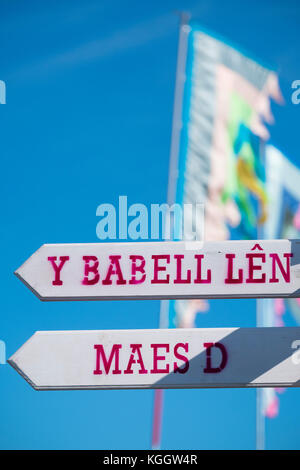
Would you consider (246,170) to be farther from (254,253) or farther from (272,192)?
(254,253)

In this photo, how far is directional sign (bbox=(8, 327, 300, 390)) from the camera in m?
3.73

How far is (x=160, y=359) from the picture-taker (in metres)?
3.77

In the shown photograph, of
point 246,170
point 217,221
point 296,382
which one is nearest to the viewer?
point 296,382

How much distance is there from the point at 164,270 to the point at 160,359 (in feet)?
1.58

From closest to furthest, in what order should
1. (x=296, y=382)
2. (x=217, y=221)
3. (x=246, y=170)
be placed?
(x=296, y=382) < (x=217, y=221) < (x=246, y=170)

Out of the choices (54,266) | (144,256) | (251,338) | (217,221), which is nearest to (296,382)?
(251,338)

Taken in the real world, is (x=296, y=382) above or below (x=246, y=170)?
below

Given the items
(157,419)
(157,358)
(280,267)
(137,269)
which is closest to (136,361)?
(157,358)

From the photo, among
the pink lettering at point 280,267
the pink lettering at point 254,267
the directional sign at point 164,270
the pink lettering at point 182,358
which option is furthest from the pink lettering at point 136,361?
the pink lettering at point 280,267

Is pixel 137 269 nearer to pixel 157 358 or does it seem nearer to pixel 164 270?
pixel 164 270

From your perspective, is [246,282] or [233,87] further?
[233,87]

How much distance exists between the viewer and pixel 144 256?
390 centimetres

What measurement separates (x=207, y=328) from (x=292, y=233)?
1008cm

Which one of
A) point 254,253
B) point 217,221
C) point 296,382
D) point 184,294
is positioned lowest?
point 296,382
